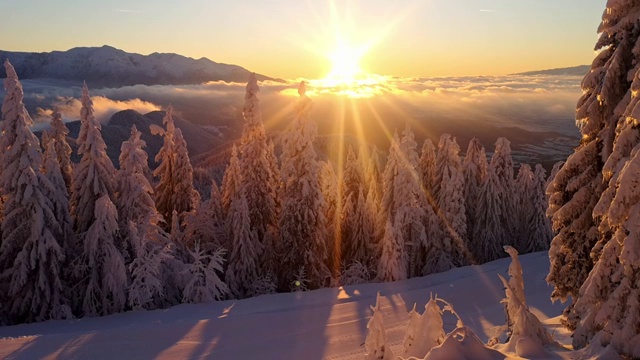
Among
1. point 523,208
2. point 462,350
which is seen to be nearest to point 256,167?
point 462,350

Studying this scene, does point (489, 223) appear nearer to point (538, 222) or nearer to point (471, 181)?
point (471, 181)

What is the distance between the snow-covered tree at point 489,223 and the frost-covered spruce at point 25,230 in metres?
32.1

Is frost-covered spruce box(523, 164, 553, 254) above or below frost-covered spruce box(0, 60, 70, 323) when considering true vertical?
below

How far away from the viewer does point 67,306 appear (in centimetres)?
2445

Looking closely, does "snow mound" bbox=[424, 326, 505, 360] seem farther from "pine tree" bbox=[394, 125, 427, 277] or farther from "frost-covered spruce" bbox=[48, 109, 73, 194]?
"frost-covered spruce" bbox=[48, 109, 73, 194]

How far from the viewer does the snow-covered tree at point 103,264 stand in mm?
24609

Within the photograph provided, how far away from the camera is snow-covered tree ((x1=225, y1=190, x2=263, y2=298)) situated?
30875 millimetres

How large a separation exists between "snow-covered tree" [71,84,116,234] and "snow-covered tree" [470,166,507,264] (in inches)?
1162

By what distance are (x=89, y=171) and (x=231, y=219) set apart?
9702 millimetres

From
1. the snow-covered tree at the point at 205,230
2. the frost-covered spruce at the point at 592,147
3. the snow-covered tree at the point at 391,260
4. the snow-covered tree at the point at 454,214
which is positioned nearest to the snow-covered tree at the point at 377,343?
the frost-covered spruce at the point at 592,147

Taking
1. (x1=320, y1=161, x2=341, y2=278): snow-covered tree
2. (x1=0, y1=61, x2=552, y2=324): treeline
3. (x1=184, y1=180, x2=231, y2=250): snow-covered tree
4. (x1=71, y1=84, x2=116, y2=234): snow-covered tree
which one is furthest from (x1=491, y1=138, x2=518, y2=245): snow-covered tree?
(x1=71, y1=84, x2=116, y2=234): snow-covered tree

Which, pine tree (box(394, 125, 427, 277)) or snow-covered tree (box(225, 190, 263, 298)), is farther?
pine tree (box(394, 125, 427, 277))

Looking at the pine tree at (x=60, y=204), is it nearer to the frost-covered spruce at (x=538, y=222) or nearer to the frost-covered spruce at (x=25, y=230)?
the frost-covered spruce at (x=25, y=230)

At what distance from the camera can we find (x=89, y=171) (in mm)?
25516
